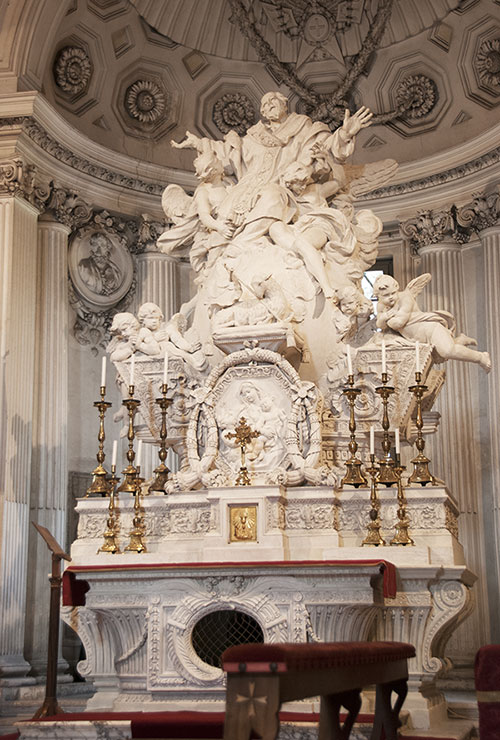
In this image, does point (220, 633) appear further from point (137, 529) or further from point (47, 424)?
point (47, 424)

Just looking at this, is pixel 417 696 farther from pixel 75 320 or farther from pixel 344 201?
pixel 75 320

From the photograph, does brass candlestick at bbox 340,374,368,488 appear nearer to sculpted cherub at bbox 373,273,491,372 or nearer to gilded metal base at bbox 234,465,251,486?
gilded metal base at bbox 234,465,251,486

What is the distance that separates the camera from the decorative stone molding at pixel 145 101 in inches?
571

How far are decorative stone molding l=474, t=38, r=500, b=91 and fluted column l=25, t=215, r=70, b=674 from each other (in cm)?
570

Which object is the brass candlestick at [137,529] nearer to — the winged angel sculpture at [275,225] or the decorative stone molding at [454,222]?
the winged angel sculpture at [275,225]

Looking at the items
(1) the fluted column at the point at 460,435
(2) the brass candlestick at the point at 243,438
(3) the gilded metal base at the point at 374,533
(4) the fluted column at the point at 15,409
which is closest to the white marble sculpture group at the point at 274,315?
(2) the brass candlestick at the point at 243,438

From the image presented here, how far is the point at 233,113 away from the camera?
1491 centimetres

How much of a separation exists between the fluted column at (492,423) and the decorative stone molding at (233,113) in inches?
147

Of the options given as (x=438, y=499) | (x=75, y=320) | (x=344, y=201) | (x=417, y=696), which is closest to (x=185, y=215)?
(x=344, y=201)

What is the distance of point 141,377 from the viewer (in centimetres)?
1005

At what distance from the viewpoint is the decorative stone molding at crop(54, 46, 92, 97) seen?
13625 mm

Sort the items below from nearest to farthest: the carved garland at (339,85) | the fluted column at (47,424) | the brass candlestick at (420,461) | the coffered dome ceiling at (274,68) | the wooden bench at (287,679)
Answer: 1. the wooden bench at (287,679)
2. the brass candlestick at (420,461)
3. the fluted column at (47,424)
4. the coffered dome ceiling at (274,68)
5. the carved garland at (339,85)

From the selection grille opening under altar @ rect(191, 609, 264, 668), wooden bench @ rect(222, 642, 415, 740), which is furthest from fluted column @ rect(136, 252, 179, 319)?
wooden bench @ rect(222, 642, 415, 740)

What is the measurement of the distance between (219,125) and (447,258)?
3.74 metres
